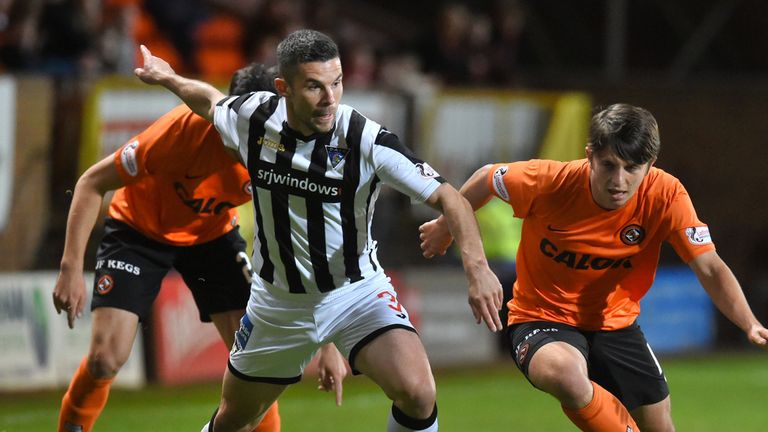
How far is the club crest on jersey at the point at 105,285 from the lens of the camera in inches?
233

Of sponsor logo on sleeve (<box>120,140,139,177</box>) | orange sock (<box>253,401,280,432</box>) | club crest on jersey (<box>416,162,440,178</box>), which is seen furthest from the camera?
orange sock (<box>253,401,280,432</box>)

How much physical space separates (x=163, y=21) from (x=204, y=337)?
11.9ft

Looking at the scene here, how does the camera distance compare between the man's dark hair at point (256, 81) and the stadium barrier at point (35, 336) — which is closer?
the man's dark hair at point (256, 81)

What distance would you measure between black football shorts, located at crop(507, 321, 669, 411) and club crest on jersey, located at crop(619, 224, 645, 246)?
41 cm

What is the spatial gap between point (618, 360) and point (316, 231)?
4.84 ft

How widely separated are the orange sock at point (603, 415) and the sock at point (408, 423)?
0.62 metres

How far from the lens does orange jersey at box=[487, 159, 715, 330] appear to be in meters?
5.35

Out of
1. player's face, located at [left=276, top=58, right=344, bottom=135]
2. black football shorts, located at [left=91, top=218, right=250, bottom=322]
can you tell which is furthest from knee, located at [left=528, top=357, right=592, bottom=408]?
black football shorts, located at [left=91, top=218, right=250, bottom=322]

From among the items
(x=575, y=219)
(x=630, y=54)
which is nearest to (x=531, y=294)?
(x=575, y=219)

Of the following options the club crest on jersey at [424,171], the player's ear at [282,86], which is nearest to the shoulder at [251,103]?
the player's ear at [282,86]

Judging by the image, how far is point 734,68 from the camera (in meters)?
15.5

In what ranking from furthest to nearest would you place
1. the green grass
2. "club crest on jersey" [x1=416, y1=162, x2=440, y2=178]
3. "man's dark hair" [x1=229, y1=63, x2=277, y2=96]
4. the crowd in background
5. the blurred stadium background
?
the crowd in background, the blurred stadium background, the green grass, "man's dark hair" [x1=229, y1=63, x2=277, y2=96], "club crest on jersey" [x1=416, y1=162, x2=440, y2=178]

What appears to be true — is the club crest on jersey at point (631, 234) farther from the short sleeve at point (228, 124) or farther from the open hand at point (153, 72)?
the open hand at point (153, 72)

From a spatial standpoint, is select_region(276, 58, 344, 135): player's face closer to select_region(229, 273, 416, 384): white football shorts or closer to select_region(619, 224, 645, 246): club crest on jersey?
select_region(229, 273, 416, 384): white football shorts
